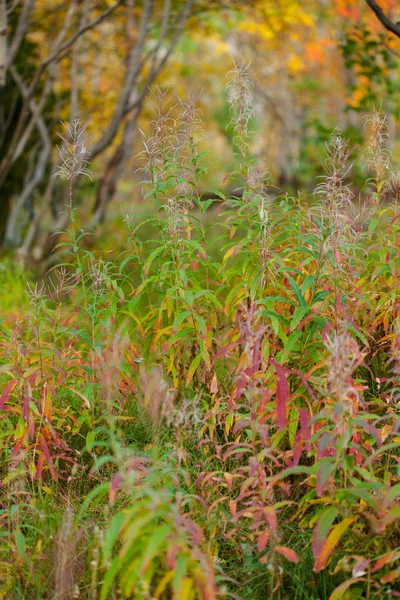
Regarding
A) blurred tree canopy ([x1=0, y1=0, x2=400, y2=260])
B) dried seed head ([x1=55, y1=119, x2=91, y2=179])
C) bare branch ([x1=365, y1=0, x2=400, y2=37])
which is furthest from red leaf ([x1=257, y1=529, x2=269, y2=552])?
blurred tree canopy ([x1=0, y1=0, x2=400, y2=260])

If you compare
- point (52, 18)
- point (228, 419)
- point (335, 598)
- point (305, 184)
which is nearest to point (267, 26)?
point (52, 18)

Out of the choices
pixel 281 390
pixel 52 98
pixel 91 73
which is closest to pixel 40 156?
pixel 52 98

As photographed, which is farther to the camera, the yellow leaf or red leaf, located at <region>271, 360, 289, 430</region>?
red leaf, located at <region>271, 360, 289, 430</region>

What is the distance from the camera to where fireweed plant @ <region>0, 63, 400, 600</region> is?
2.12 meters

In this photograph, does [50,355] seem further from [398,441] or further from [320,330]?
[398,441]

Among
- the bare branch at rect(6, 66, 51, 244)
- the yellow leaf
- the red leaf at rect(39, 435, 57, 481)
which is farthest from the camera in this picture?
the bare branch at rect(6, 66, 51, 244)

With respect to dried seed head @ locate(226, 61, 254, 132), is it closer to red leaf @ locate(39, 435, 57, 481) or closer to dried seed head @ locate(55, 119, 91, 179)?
dried seed head @ locate(55, 119, 91, 179)

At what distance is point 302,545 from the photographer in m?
2.58

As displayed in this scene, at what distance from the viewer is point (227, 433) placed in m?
2.87

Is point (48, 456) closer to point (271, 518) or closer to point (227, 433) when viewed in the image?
point (227, 433)

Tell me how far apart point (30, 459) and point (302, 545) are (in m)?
1.17

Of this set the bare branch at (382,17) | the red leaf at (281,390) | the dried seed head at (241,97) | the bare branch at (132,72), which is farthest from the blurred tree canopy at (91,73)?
the red leaf at (281,390)

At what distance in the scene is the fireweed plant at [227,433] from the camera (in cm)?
212

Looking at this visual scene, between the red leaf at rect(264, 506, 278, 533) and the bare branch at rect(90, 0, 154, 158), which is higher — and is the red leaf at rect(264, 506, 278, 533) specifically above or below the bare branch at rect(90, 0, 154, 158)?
below
